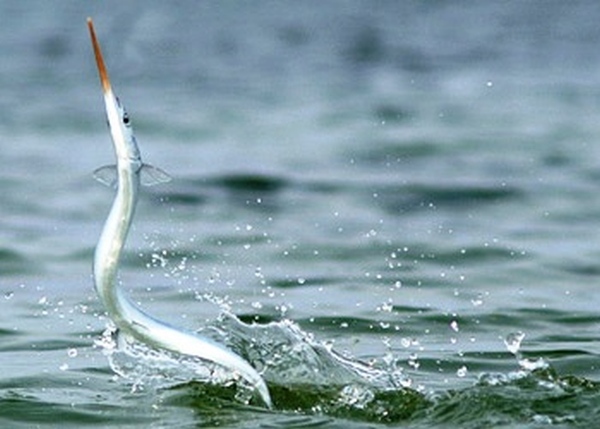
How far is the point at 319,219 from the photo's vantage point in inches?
520

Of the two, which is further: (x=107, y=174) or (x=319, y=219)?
(x=319, y=219)

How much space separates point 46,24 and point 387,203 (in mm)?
12353

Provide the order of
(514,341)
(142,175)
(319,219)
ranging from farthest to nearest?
(319,219) → (514,341) → (142,175)

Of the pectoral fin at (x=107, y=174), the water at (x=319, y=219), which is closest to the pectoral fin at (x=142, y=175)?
the pectoral fin at (x=107, y=174)

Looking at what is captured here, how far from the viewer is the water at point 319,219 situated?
8.02 m

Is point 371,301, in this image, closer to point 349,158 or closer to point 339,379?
point 339,379

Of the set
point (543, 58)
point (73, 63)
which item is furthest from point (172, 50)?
point (543, 58)

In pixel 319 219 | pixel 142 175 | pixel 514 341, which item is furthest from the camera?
pixel 319 219

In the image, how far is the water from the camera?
8.02m

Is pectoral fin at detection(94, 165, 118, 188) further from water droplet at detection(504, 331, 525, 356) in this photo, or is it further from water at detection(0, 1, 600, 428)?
water droplet at detection(504, 331, 525, 356)

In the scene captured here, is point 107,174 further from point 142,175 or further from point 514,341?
point 514,341

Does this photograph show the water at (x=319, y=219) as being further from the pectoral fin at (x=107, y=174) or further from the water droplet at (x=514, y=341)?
the pectoral fin at (x=107, y=174)

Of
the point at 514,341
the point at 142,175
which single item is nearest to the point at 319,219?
the point at 514,341

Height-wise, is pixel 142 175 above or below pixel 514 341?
above
